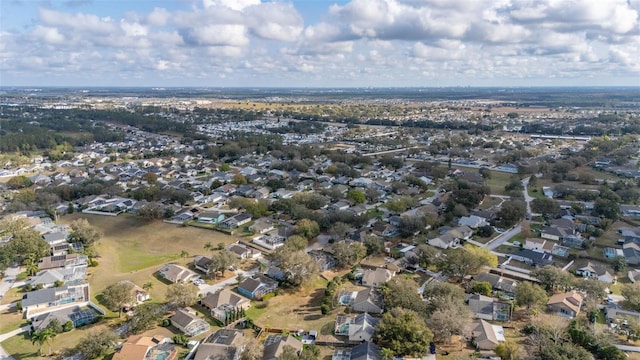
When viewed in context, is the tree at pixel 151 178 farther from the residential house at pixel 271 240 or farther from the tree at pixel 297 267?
the tree at pixel 297 267

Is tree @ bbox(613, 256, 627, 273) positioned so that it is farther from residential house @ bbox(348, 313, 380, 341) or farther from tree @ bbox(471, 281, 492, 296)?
residential house @ bbox(348, 313, 380, 341)

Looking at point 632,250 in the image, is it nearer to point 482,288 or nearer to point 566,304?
point 566,304

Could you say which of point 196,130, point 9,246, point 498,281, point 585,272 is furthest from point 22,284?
point 196,130

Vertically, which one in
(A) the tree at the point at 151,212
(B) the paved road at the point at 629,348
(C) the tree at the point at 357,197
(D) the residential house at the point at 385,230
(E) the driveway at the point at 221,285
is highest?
(C) the tree at the point at 357,197

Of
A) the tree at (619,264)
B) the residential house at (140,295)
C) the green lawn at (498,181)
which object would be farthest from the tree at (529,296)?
the green lawn at (498,181)

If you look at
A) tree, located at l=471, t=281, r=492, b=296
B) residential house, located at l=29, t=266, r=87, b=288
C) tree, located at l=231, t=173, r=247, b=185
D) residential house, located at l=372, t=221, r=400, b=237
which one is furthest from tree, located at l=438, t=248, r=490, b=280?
tree, located at l=231, t=173, r=247, b=185

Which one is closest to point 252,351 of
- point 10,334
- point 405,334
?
point 405,334
